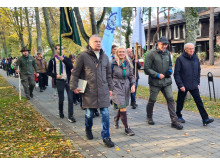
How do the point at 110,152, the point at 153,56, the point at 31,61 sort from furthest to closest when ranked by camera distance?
the point at 31,61 → the point at 153,56 → the point at 110,152

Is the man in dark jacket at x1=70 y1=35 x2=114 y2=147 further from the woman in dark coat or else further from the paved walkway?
the woman in dark coat

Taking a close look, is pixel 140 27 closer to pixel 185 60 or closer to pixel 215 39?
pixel 185 60

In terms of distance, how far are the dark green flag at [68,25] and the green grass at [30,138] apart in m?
2.32

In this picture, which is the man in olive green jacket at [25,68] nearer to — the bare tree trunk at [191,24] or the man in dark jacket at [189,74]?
the bare tree trunk at [191,24]

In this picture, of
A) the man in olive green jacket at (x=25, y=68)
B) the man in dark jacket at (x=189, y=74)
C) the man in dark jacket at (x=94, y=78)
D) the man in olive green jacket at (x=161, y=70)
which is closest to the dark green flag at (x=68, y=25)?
the man in dark jacket at (x=94, y=78)

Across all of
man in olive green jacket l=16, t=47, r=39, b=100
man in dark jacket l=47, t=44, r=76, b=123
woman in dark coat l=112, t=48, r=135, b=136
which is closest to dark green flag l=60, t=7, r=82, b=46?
man in dark jacket l=47, t=44, r=76, b=123

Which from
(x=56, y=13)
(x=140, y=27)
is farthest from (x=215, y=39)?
(x=140, y=27)

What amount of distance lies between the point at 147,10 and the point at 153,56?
105 ft

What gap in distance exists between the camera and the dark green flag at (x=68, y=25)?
248 inches

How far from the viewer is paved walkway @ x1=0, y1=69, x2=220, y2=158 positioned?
4.41m

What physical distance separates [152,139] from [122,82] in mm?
1415

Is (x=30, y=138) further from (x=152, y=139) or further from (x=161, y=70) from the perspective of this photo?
(x=161, y=70)

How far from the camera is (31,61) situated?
426 inches

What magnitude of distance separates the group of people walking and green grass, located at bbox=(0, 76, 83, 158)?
70cm
